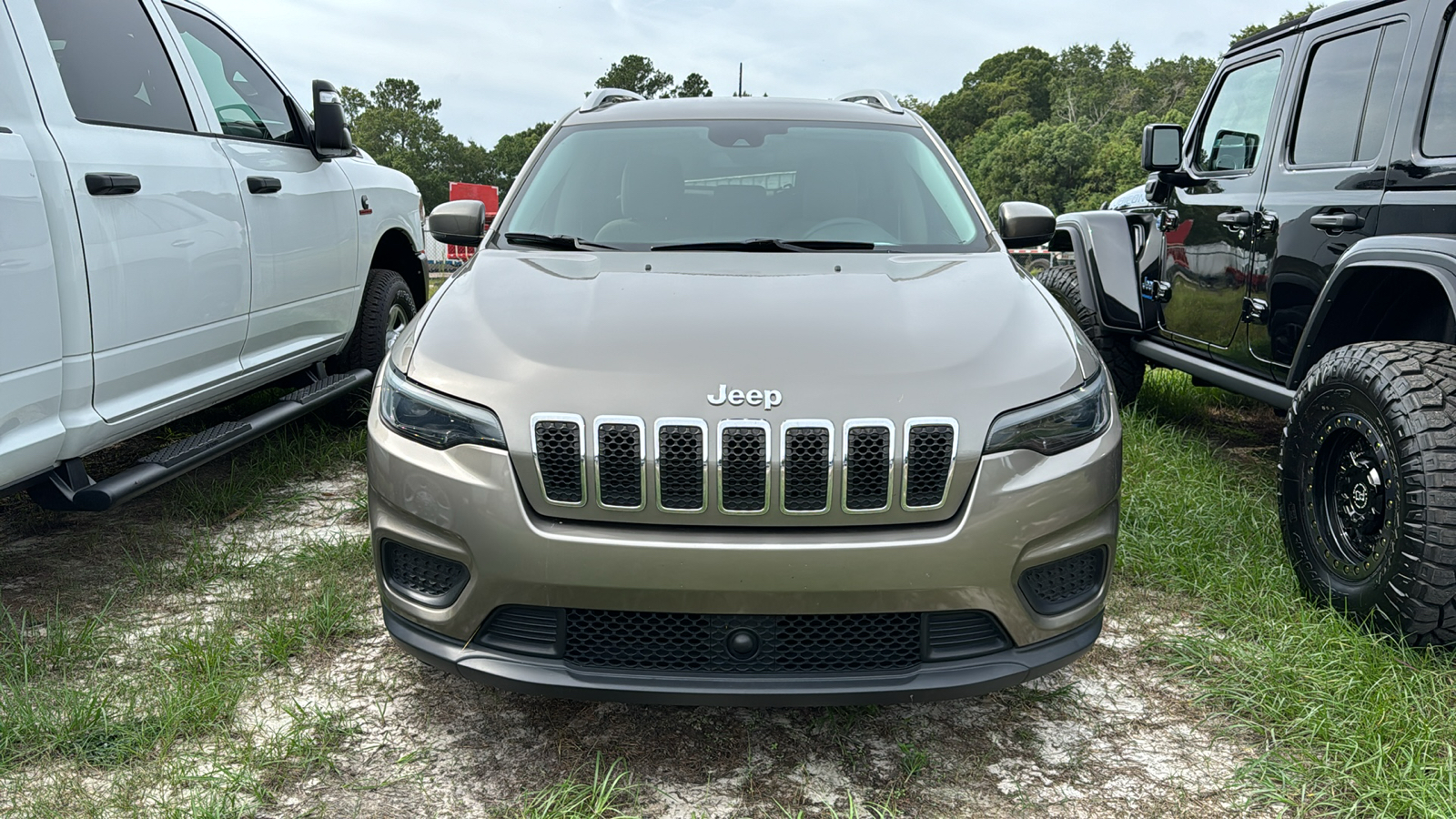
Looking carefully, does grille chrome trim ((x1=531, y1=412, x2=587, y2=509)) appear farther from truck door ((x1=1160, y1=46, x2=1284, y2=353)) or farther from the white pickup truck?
truck door ((x1=1160, y1=46, x2=1284, y2=353))

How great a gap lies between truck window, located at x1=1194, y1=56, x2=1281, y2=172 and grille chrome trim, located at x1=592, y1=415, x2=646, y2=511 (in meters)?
3.20

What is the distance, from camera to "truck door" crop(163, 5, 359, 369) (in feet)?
12.0

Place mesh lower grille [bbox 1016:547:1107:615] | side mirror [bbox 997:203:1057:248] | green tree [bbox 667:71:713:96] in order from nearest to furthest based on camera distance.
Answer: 1. mesh lower grille [bbox 1016:547:1107:615]
2. side mirror [bbox 997:203:1057:248]
3. green tree [bbox 667:71:713:96]

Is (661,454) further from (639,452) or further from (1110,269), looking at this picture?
(1110,269)

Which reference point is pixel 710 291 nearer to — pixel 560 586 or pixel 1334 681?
pixel 560 586

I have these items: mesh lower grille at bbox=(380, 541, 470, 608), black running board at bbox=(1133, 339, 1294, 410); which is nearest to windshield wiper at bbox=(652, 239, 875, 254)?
mesh lower grille at bbox=(380, 541, 470, 608)

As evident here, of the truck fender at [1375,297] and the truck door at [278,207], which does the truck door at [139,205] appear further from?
the truck fender at [1375,297]

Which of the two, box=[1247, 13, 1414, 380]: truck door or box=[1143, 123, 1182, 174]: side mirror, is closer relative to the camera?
box=[1247, 13, 1414, 380]: truck door

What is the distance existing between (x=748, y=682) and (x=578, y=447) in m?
0.59

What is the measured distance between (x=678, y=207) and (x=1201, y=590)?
2074mm

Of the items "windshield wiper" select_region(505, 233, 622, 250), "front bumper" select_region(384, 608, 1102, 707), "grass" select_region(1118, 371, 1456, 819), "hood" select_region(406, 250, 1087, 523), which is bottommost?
"grass" select_region(1118, 371, 1456, 819)

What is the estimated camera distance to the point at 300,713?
2402 millimetres

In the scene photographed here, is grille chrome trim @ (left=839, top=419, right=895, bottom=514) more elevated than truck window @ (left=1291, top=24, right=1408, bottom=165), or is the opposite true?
truck window @ (left=1291, top=24, right=1408, bottom=165)

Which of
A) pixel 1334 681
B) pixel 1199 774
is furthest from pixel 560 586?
pixel 1334 681
